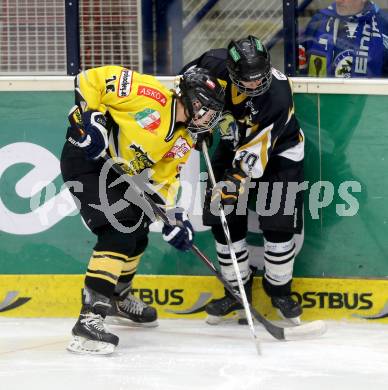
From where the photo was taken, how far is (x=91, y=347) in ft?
13.0

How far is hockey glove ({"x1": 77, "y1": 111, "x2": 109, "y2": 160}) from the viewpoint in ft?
12.9

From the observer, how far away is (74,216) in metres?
4.74

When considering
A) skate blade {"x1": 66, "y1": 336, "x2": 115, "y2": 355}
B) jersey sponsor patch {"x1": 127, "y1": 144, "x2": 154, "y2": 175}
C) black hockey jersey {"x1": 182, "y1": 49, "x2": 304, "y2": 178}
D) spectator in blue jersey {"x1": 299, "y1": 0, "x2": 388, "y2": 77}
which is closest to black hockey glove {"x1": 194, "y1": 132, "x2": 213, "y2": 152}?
black hockey jersey {"x1": 182, "y1": 49, "x2": 304, "y2": 178}

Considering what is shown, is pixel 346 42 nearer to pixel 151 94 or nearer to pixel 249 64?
pixel 249 64

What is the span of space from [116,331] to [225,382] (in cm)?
97

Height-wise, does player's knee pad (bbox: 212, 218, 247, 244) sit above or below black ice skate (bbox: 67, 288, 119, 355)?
above

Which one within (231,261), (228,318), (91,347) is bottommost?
(228,318)

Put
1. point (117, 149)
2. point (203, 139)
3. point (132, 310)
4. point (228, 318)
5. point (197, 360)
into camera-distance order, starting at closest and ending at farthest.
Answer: point (197, 360) → point (117, 149) → point (203, 139) → point (132, 310) → point (228, 318)

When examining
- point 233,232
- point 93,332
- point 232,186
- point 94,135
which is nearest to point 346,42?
point 232,186

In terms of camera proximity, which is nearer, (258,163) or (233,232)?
(258,163)

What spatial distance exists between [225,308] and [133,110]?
1.05m

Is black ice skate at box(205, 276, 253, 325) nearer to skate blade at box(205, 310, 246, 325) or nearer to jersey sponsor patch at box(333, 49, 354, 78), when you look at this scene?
skate blade at box(205, 310, 246, 325)

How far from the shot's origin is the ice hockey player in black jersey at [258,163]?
4180mm

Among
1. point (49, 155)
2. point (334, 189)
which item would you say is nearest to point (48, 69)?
point (49, 155)
